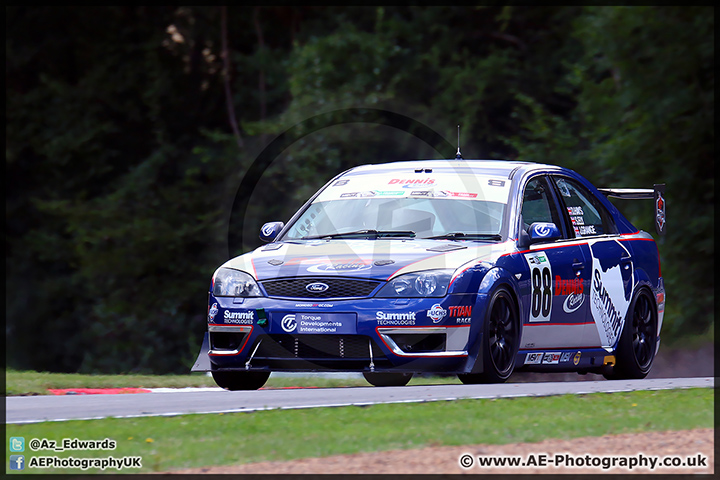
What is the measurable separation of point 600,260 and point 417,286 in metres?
2.63

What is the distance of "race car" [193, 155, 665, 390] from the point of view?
8008mm

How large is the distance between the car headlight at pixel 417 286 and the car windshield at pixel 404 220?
853mm

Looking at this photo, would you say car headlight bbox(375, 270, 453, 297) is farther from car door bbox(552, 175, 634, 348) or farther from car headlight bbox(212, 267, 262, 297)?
car door bbox(552, 175, 634, 348)

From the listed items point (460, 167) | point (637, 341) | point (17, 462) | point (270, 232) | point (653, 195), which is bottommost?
point (17, 462)

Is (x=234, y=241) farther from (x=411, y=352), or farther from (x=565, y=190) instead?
(x=411, y=352)

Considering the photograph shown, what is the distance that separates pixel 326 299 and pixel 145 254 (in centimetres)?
2212

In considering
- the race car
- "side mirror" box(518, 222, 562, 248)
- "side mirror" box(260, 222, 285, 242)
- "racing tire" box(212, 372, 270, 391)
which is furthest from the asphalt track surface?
"side mirror" box(260, 222, 285, 242)

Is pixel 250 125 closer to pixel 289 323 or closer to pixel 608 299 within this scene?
pixel 608 299

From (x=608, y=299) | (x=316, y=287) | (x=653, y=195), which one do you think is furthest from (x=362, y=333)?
(x=653, y=195)

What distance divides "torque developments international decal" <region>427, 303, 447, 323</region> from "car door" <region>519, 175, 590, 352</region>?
1116 millimetres

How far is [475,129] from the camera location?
2720 centimetres

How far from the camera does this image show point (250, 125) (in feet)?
91.8

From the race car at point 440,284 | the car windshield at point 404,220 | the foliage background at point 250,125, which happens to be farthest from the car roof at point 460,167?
the foliage background at point 250,125
